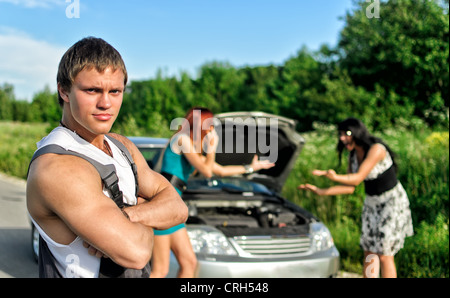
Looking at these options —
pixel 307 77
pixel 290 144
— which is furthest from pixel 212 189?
pixel 307 77

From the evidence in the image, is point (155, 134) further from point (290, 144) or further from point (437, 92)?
point (290, 144)

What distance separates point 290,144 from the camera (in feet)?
16.1

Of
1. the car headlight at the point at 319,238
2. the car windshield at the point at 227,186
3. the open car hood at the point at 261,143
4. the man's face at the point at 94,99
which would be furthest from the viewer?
the car windshield at the point at 227,186

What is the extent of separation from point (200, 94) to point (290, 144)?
35.3m

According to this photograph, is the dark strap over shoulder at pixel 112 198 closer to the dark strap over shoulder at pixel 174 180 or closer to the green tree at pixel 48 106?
the green tree at pixel 48 106

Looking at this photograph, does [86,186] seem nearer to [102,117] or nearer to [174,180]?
[102,117]

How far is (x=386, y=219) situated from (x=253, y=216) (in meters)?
1.54

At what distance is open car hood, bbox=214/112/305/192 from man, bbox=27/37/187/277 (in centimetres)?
294

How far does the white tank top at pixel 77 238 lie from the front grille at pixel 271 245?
8.51ft

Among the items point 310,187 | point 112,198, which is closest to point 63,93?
point 112,198

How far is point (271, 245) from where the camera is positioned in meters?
4.03

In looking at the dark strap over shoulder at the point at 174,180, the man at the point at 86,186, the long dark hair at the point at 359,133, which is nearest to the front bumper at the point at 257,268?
the dark strap over shoulder at the point at 174,180

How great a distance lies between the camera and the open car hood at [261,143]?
452 cm

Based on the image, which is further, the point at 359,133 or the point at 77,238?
the point at 359,133
